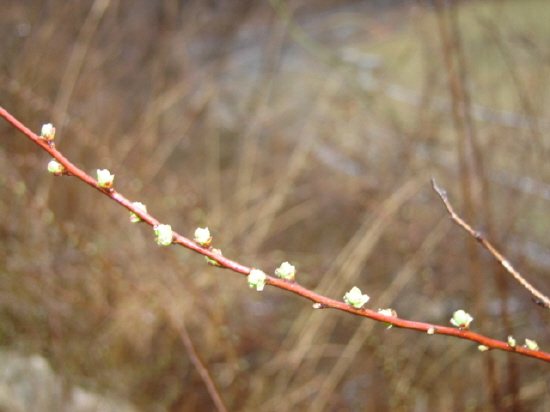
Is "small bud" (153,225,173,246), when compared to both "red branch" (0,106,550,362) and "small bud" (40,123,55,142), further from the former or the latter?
"small bud" (40,123,55,142)

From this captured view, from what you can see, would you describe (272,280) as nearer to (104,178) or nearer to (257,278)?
(257,278)

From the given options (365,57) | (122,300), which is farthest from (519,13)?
(122,300)

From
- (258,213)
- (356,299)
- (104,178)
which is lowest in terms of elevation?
(356,299)

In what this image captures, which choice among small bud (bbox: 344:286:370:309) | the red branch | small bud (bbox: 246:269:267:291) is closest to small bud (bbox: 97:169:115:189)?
the red branch

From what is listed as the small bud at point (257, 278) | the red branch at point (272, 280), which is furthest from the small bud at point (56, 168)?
the small bud at point (257, 278)

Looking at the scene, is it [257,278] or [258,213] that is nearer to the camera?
[257,278]

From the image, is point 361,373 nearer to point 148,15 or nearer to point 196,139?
point 196,139

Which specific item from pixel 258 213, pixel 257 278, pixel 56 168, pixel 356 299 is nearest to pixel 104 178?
pixel 56 168

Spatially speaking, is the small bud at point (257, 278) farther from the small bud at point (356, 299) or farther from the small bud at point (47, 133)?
the small bud at point (47, 133)

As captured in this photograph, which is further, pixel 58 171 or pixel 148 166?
pixel 148 166
